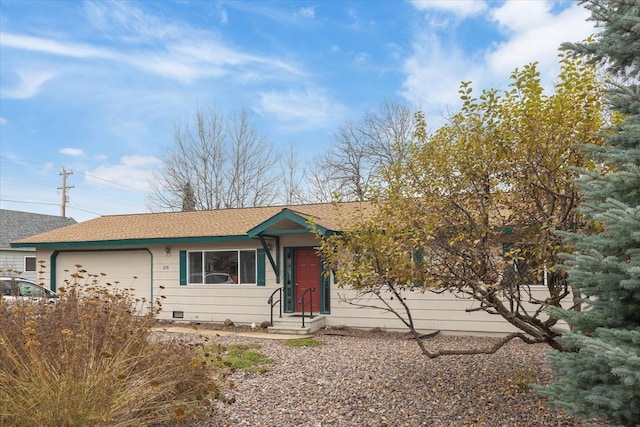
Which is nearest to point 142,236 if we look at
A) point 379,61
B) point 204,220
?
point 204,220

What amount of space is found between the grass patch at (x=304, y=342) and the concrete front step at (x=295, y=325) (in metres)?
0.92

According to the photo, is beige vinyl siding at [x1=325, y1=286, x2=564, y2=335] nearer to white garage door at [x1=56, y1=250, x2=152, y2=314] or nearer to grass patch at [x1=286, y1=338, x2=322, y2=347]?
grass patch at [x1=286, y1=338, x2=322, y2=347]

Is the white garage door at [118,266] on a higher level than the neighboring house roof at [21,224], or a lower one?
lower

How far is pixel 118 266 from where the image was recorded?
1448 cm

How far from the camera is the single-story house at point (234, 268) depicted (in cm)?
1124

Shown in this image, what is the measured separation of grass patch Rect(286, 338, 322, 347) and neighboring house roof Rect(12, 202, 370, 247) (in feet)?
9.10

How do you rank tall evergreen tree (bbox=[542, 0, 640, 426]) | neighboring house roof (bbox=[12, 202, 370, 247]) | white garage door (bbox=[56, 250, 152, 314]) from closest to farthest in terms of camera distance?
1. tall evergreen tree (bbox=[542, 0, 640, 426])
2. neighboring house roof (bbox=[12, 202, 370, 247])
3. white garage door (bbox=[56, 250, 152, 314])

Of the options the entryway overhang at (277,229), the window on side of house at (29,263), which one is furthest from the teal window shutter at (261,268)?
the window on side of house at (29,263)

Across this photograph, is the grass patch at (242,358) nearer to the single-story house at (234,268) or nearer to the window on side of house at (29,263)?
the single-story house at (234,268)

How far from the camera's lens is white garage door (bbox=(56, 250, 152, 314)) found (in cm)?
1420

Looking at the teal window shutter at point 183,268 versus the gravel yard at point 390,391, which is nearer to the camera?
the gravel yard at point 390,391

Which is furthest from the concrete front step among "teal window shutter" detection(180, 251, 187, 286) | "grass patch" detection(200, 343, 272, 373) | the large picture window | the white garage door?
the white garage door

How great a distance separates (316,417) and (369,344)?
4559 millimetres

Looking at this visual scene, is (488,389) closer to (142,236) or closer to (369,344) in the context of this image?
(369,344)
